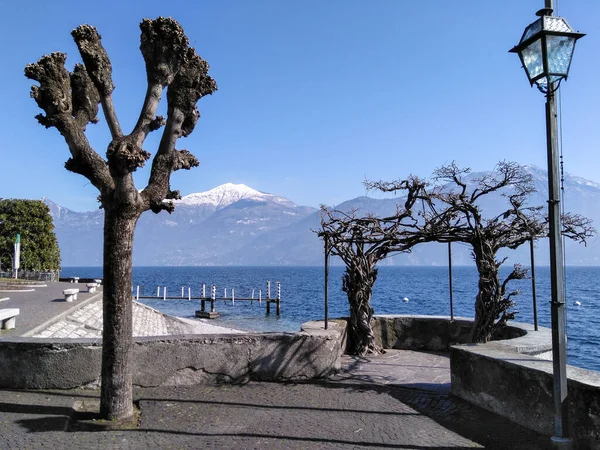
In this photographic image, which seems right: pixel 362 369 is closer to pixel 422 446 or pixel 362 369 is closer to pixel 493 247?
pixel 493 247

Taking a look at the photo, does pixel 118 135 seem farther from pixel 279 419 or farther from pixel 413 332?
pixel 413 332

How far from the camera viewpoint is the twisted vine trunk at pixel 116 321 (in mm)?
5824

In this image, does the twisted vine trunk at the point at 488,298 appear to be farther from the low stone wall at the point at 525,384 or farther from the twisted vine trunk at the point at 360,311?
the twisted vine trunk at the point at 360,311

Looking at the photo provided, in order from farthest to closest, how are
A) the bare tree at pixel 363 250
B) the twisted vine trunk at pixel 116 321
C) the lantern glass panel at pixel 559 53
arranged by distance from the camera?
1. the bare tree at pixel 363 250
2. the twisted vine trunk at pixel 116 321
3. the lantern glass panel at pixel 559 53

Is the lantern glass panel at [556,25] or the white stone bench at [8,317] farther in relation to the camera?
the white stone bench at [8,317]

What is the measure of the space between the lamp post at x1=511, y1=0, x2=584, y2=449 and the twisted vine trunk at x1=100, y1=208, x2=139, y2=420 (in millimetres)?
4427

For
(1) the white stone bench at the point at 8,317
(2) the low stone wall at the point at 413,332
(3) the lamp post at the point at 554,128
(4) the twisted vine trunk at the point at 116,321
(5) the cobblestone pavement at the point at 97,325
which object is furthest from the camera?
(5) the cobblestone pavement at the point at 97,325

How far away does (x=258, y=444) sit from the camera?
5039 millimetres

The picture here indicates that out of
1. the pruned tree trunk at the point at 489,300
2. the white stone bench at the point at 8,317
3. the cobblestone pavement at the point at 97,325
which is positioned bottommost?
the cobblestone pavement at the point at 97,325

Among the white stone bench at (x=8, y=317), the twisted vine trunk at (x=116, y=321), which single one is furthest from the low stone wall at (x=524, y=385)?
the white stone bench at (x=8, y=317)

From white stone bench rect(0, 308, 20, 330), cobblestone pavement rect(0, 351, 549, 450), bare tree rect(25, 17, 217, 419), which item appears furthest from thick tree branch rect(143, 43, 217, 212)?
white stone bench rect(0, 308, 20, 330)

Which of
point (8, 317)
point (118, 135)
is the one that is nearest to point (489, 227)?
point (118, 135)

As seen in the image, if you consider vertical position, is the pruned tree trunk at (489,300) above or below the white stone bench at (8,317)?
above

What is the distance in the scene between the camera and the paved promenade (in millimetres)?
5090
